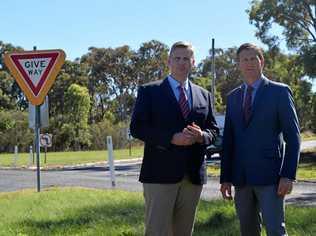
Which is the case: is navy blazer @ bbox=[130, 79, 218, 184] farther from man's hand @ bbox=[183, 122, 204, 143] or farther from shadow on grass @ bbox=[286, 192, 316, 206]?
shadow on grass @ bbox=[286, 192, 316, 206]

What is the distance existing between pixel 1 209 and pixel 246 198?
17.6 ft

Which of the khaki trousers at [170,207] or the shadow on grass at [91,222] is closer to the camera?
the khaki trousers at [170,207]

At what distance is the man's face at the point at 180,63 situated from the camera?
4844mm

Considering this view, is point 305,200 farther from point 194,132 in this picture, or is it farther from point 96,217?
point 194,132

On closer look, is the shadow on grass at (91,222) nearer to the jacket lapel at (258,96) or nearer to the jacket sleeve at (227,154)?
the jacket sleeve at (227,154)

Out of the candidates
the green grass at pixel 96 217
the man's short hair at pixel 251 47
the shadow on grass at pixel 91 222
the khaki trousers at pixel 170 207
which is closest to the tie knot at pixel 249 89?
the man's short hair at pixel 251 47

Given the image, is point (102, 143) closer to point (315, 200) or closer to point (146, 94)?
point (315, 200)

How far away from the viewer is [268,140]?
15.0 feet

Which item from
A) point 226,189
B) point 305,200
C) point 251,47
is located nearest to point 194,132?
point 226,189

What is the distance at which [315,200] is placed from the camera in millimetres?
12617

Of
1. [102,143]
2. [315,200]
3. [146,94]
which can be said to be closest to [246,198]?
[146,94]

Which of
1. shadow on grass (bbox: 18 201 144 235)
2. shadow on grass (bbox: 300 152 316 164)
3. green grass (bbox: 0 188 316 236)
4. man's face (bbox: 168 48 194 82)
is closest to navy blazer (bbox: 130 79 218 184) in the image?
man's face (bbox: 168 48 194 82)

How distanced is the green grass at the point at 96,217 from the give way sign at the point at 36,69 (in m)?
1.82

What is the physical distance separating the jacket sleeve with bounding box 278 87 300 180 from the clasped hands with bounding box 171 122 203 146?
65 cm
